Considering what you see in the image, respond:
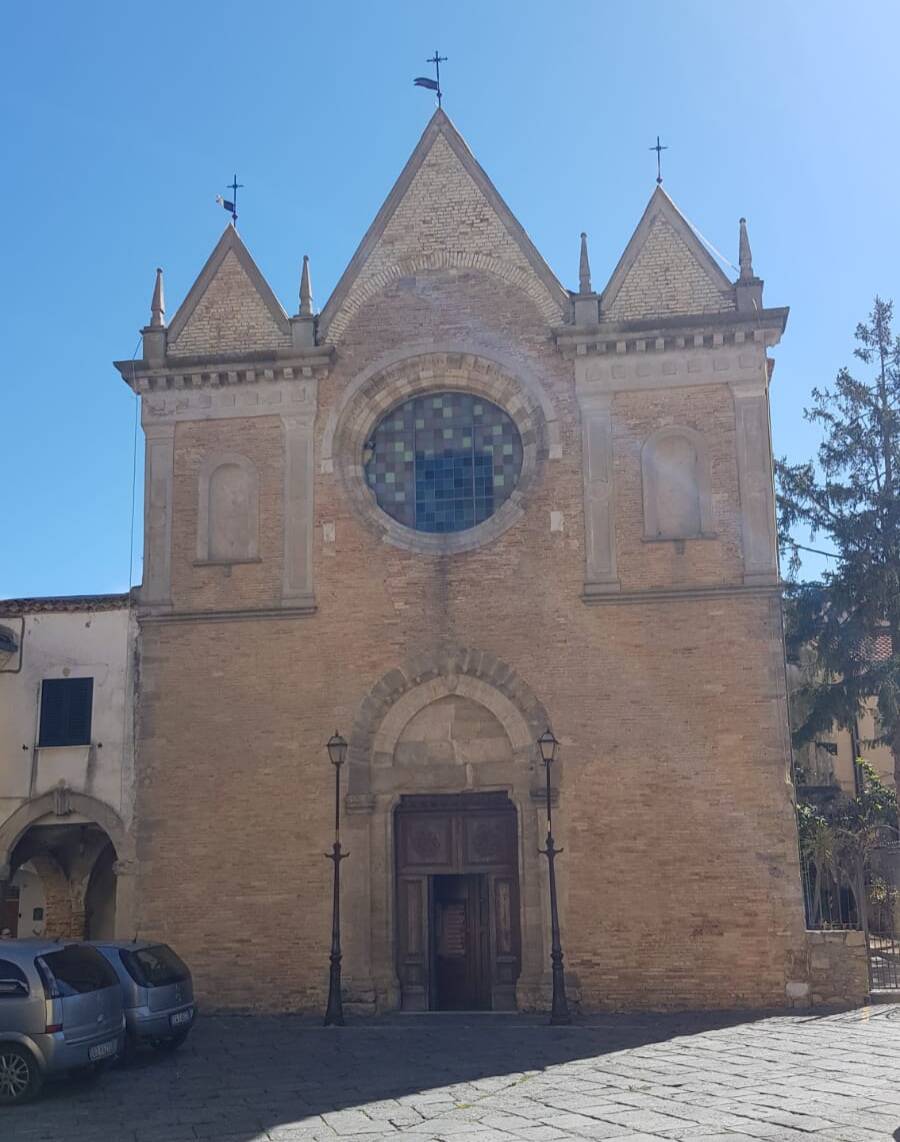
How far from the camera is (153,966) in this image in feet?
51.0

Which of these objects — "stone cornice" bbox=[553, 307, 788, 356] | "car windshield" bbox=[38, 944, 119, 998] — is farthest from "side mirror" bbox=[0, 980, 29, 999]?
"stone cornice" bbox=[553, 307, 788, 356]

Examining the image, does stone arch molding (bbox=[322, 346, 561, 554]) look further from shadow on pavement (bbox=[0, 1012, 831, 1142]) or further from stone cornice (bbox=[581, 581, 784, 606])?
shadow on pavement (bbox=[0, 1012, 831, 1142])

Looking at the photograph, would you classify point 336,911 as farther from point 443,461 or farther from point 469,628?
point 443,461

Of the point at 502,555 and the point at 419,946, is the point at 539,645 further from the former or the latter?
the point at 419,946

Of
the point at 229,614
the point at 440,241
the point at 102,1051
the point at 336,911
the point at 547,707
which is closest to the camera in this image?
the point at 102,1051

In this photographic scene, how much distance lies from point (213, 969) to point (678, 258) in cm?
1376

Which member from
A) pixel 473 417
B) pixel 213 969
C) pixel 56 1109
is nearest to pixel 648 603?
pixel 473 417

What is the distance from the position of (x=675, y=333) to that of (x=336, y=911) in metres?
10.5

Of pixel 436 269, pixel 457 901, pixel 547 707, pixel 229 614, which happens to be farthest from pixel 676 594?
pixel 229 614

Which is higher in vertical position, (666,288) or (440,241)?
(440,241)

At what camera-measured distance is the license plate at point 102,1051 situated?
513 inches

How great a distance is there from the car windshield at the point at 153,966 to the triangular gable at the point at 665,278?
1200 centimetres

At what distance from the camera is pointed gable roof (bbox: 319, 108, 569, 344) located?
2147 centimetres

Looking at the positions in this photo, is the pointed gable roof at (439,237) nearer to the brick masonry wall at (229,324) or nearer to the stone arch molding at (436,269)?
the stone arch molding at (436,269)
